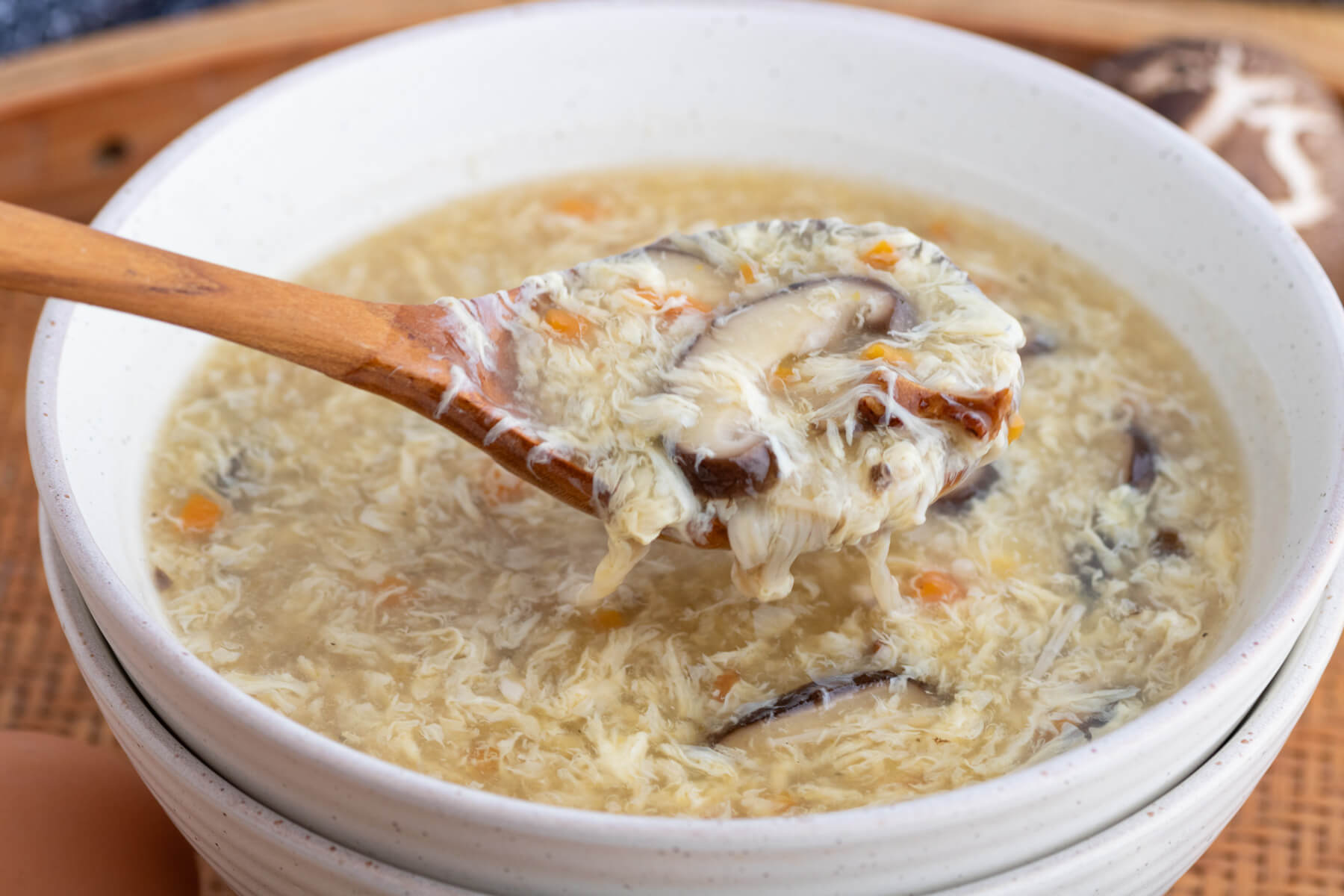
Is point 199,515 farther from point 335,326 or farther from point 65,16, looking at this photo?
point 65,16

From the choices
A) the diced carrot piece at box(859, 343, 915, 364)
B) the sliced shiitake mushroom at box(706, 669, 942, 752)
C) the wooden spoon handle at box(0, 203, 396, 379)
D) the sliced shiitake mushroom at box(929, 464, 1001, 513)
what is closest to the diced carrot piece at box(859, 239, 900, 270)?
the diced carrot piece at box(859, 343, 915, 364)

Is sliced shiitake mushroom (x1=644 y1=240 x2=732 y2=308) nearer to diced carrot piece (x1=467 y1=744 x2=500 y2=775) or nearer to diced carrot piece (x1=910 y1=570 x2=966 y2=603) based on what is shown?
diced carrot piece (x1=910 y1=570 x2=966 y2=603)

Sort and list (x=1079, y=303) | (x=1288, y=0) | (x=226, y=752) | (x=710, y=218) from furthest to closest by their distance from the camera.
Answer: (x=1288, y=0) → (x=710, y=218) → (x=1079, y=303) → (x=226, y=752)

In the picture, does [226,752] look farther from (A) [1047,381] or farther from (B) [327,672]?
(A) [1047,381]

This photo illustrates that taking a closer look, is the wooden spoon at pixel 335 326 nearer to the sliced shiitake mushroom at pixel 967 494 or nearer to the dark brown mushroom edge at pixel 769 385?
the dark brown mushroom edge at pixel 769 385

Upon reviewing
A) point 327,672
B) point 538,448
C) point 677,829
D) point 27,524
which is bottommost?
point 27,524

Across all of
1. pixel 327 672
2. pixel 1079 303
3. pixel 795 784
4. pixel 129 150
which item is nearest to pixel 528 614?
pixel 327 672
